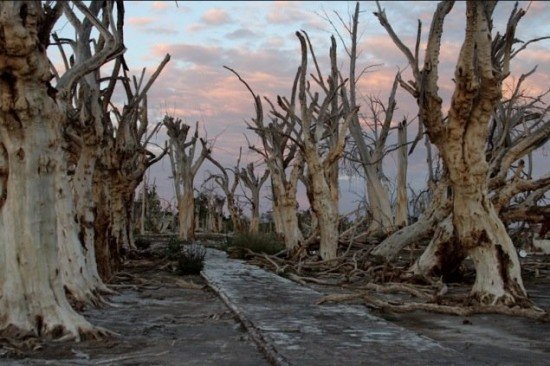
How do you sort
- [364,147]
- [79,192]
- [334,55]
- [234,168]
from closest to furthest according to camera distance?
[79,192] < [334,55] < [364,147] < [234,168]

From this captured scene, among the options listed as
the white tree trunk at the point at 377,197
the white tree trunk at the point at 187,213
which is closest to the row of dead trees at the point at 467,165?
the white tree trunk at the point at 377,197

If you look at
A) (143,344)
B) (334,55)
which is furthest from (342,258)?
(143,344)

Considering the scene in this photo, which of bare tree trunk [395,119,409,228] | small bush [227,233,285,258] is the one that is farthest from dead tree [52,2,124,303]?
bare tree trunk [395,119,409,228]

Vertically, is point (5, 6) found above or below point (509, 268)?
above

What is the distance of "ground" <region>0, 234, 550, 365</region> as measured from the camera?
6.04m

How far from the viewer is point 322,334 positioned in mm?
7027

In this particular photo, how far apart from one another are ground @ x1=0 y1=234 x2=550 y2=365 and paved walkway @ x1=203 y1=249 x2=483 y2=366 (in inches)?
8.1

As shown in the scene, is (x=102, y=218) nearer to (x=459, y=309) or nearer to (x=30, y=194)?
(x=30, y=194)

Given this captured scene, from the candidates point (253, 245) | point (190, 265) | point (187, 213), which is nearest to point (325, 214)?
point (190, 265)

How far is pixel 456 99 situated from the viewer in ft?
30.0

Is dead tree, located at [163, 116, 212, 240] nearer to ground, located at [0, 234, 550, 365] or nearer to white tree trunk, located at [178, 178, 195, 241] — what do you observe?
white tree trunk, located at [178, 178, 195, 241]

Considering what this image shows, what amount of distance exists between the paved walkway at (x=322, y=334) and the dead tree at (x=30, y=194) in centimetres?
198

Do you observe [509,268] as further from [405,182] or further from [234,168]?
[234,168]

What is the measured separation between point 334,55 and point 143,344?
15.4m
